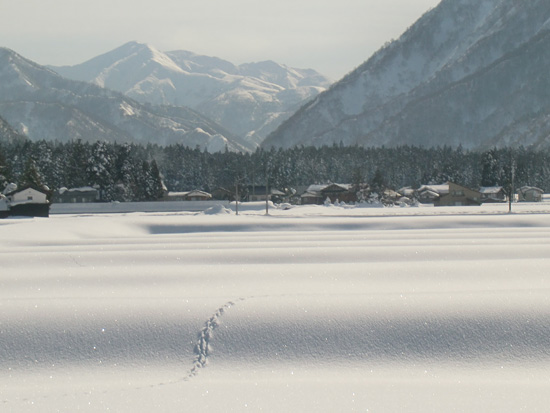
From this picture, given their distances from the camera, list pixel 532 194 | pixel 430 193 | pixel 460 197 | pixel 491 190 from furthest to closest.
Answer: pixel 430 193
pixel 491 190
pixel 532 194
pixel 460 197

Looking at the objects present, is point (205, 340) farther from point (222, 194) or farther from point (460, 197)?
point (222, 194)

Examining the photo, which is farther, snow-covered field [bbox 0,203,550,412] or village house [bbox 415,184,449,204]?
village house [bbox 415,184,449,204]

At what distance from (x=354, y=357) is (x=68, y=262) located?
14.6 meters

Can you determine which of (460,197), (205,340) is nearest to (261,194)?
(460,197)

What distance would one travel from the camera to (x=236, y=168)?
470 ft

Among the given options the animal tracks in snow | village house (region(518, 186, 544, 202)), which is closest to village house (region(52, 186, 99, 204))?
village house (region(518, 186, 544, 202))

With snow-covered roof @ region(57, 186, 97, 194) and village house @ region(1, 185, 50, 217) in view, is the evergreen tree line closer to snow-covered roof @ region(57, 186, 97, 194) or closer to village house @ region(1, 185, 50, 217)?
snow-covered roof @ region(57, 186, 97, 194)

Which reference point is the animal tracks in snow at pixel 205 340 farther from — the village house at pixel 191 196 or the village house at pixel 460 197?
the village house at pixel 191 196

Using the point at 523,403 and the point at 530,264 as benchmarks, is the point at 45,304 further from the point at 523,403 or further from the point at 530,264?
the point at 530,264

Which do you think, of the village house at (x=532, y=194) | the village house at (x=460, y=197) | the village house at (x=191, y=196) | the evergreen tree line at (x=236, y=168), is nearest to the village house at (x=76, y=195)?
the evergreen tree line at (x=236, y=168)

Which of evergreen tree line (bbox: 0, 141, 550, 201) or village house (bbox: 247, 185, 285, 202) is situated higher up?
evergreen tree line (bbox: 0, 141, 550, 201)

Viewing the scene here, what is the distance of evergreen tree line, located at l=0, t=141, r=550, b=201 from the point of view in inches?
3679

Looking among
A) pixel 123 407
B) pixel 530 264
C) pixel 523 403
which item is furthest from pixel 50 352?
pixel 530 264

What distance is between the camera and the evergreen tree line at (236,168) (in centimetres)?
9344
